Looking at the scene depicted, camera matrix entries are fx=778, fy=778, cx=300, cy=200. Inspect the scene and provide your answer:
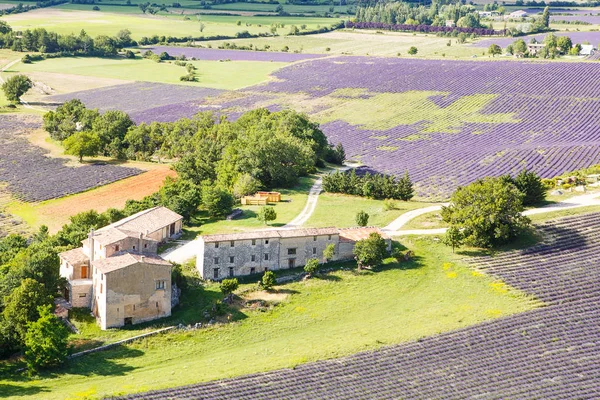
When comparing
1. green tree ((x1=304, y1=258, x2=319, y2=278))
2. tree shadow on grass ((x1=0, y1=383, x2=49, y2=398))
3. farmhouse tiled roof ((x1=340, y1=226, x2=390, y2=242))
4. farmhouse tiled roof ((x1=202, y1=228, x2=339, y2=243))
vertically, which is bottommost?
tree shadow on grass ((x1=0, y1=383, x2=49, y2=398))

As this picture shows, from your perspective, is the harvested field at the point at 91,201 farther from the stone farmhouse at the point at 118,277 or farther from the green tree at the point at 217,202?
the stone farmhouse at the point at 118,277

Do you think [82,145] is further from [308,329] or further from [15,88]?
[308,329]

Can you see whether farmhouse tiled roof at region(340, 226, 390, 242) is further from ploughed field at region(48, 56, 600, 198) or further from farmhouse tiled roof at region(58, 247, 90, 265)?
farmhouse tiled roof at region(58, 247, 90, 265)

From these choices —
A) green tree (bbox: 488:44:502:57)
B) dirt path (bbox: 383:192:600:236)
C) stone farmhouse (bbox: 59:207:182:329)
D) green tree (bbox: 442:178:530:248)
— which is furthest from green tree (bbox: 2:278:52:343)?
green tree (bbox: 488:44:502:57)

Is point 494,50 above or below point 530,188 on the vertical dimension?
above

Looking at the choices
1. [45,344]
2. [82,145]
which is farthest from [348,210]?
[82,145]

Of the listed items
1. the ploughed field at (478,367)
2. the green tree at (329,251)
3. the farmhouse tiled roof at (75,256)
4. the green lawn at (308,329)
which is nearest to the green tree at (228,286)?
the green lawn at (308,329)
